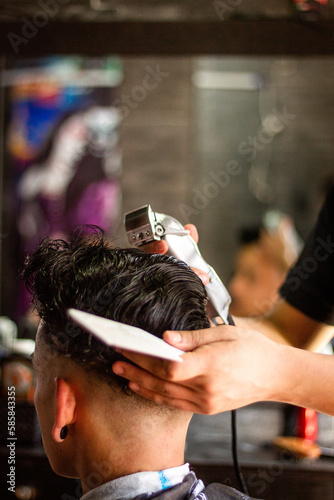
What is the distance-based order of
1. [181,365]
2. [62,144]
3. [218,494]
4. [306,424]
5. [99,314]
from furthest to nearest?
[62,144]
[306,424]
[218,494]
[99,314]
[181,365]

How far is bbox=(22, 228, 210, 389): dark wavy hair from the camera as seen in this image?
1.04 m

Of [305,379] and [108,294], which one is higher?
[108,294]

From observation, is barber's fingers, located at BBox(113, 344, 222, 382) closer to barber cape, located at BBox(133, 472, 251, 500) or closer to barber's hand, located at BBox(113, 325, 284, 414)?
barber's hand, located at BBox(113, 325, 284, 414)

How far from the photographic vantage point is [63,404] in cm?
108

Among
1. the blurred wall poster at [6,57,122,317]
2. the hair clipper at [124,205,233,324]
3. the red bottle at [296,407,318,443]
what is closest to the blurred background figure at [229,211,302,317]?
the blurred wall poster at [6,57,122,317]

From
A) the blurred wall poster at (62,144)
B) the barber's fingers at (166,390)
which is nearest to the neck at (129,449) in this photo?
the barber's fingers at (166,390)

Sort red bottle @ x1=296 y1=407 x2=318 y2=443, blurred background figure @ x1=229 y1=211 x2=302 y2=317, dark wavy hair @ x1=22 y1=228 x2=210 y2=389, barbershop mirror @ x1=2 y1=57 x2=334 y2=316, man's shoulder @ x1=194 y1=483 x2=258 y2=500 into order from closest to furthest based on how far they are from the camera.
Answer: dark wavy hair @ x1=22 y1=228 x2=210 y2=389 < man's shoulder @ x1=194 y1=483 x2=258 y2=500 < red bottle @ x1=296 y1=407 x2=318 y2=443 < blurred background figure @ x1=229 y1=211 x2=302 y2=317 < barbershop mirror @ x1=2 y1=57 x2=334 y2=316

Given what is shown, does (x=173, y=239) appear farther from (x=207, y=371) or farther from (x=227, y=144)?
(x=227, y=144)

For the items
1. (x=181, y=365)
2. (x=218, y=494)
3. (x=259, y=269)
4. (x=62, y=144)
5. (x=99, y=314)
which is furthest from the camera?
(x=62, y=144)

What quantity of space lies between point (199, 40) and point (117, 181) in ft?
6.56

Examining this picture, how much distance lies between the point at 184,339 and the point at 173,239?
37 cm

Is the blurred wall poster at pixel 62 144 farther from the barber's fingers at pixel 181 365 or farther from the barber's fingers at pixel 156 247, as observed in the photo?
the barber's fingers at pixel 181 365

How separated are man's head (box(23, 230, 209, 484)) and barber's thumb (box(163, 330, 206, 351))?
0.12 meters

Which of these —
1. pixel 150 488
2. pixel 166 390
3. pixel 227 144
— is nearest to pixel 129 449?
pixel 150 488
